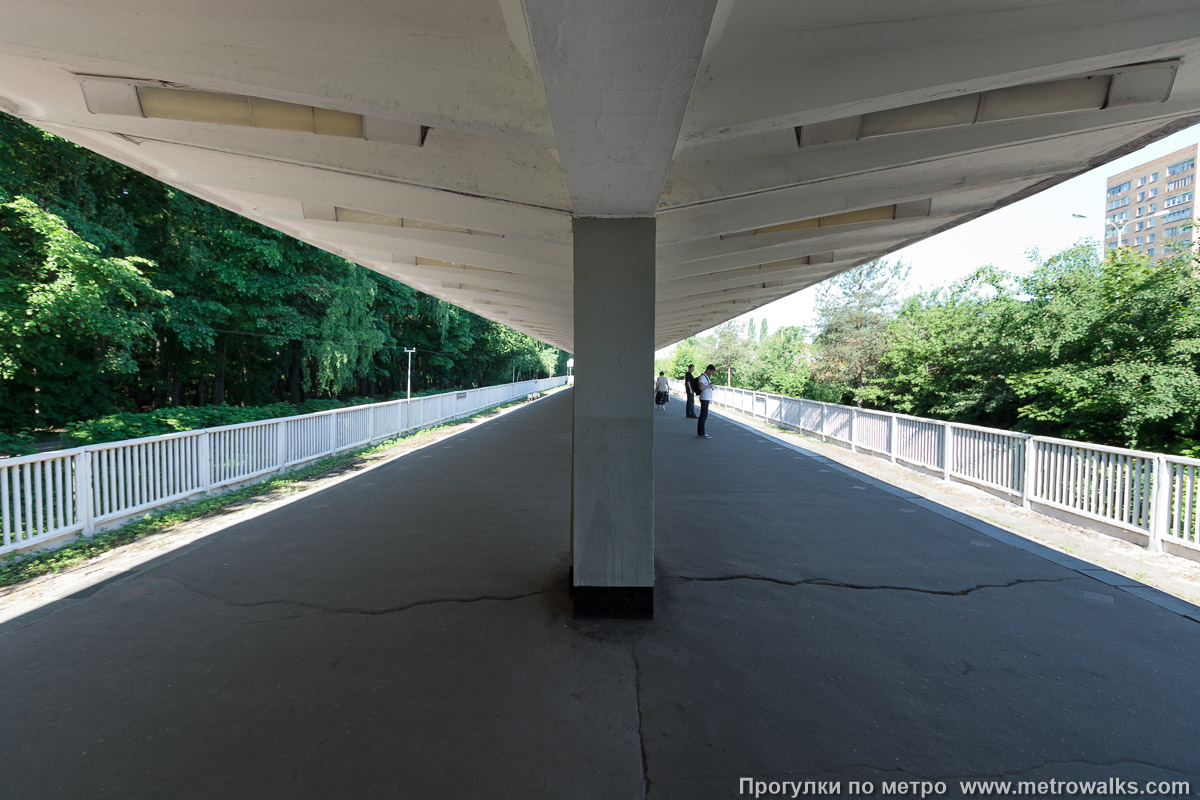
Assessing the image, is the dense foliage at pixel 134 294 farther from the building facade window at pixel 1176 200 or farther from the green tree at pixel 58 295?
the building facade window at pixel 1176 200

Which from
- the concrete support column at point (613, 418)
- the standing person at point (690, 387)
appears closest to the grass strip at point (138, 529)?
the concrete support column at point (613, 418)

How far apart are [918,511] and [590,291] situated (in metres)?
6.10

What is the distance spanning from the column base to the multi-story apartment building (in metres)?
108

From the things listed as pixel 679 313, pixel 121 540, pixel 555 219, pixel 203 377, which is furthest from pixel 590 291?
pixel 203 377

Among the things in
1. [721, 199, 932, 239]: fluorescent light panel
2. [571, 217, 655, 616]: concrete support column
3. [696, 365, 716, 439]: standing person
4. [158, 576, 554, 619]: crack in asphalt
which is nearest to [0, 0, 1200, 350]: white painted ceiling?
[571, 217, 655, 616]: concrete support column

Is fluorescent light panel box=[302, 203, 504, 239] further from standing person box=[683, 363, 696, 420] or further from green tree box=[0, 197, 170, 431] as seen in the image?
standing person box=[683, 363, 696, 420]

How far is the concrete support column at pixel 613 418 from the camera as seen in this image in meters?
3.80

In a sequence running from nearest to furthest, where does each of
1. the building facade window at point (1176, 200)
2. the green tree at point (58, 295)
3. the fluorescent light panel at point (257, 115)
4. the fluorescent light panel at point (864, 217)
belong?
1. the fluorescent light panel at point (257, 115)
2. the fluorescent light panel at point (864, 217)
3. the green tree at point (58, 295)
4. the building facade window at point (1176, 200)

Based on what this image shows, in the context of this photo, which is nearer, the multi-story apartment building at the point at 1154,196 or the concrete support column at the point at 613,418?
the concrete support column at the point at 613,418

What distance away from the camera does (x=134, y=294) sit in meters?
11.5

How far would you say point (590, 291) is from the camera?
3.83 metres

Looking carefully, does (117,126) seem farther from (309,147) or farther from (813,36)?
(813,36)

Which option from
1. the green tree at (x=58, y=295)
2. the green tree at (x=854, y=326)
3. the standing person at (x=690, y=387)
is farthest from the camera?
the green tree at (x=854, y=326)

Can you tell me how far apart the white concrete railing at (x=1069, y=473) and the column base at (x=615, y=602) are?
553 centimetres
